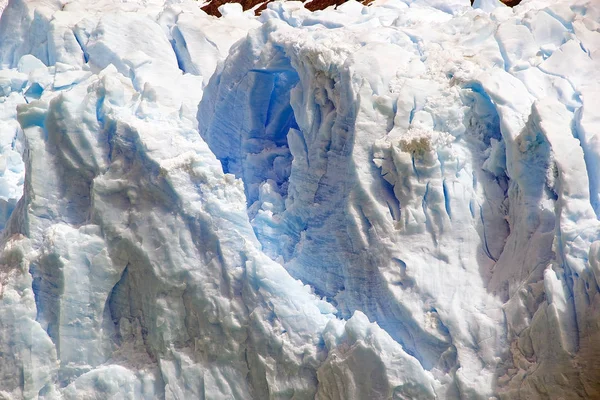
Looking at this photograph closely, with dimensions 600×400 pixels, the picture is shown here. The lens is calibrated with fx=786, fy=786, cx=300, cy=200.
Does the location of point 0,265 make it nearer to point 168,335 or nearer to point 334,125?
point 168,335

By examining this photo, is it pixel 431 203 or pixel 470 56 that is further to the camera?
pixel 470 56

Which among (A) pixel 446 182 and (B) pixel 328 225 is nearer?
(A) pixel 446 182

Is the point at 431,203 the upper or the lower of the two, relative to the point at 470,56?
lower

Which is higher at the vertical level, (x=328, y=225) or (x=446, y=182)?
(x=446, y=182)

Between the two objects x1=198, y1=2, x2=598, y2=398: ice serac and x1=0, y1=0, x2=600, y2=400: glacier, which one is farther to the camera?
x1=0, y1=0, x2=600, y2=400: glacier

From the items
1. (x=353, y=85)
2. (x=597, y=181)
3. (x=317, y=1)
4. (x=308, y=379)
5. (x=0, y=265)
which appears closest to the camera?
(x=597, y=181)

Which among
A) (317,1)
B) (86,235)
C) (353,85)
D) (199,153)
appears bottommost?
(317,1)

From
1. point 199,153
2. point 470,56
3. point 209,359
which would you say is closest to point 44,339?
point 209,359

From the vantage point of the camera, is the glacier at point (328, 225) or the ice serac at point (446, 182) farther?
the glacier at point (328, 225)
